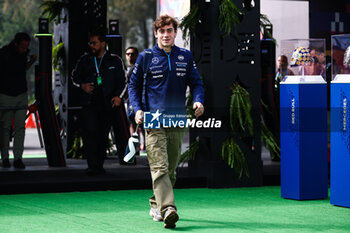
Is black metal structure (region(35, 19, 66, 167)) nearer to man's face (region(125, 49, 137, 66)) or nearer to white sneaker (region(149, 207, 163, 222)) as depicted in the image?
man's face (region(125, 49, 137, 66))

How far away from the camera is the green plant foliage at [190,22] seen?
988cm

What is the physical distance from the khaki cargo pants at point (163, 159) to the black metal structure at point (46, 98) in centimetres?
476

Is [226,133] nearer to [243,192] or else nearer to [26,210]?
[243,192]

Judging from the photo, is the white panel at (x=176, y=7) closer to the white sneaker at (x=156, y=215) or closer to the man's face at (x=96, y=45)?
the man's face at (x=96, y=45)

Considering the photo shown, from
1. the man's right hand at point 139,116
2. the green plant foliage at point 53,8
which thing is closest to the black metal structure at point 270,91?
the green plant foliage at point 53,8

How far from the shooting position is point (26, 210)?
7.89 metres

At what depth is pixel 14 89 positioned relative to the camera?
11.5 m

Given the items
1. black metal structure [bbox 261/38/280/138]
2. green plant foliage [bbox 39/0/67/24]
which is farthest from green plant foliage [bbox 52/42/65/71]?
black metal structure [bbox 261/38/280/138]

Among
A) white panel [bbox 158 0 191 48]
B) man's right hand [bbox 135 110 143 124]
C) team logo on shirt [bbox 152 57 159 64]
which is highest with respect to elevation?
white panel [bbox 158 0 191 48]

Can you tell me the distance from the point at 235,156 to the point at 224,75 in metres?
1.08

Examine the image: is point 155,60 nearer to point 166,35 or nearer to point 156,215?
point 166,35

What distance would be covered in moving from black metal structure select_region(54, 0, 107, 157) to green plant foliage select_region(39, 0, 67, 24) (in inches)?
3.9

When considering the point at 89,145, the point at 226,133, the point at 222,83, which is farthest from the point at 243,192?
the point at 89,145

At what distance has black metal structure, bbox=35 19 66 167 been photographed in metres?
11.6
